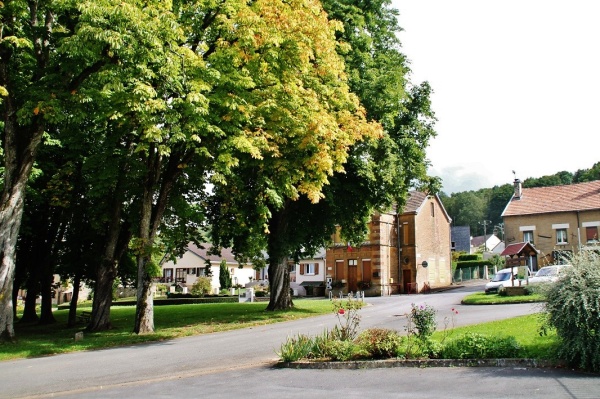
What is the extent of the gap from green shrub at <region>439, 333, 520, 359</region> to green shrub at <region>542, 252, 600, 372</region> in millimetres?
892

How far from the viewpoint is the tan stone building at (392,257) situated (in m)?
49.2

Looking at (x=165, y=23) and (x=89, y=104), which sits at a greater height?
(x=165, y=23)

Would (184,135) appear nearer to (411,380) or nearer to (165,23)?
(165,23)

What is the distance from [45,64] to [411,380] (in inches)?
612

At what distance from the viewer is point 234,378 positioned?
11.6 meters

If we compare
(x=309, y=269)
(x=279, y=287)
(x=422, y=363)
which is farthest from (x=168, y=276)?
(x=422, y=363)

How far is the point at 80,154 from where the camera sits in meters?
22.4


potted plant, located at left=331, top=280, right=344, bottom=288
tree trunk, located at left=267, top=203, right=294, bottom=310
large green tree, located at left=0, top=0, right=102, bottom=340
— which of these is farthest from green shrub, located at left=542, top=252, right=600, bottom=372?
potted plant, located at left=331, top=280, right=344, bottom=288

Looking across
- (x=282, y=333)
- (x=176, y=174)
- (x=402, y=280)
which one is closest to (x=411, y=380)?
(x=282, y=333)

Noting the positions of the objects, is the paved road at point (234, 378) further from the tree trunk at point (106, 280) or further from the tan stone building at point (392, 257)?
the tan stone building at point (392, 257)

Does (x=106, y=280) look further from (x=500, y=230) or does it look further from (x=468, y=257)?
(x=500, y=230)

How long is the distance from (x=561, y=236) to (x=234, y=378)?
1891 inches

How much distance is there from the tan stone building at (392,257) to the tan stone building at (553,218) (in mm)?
8842

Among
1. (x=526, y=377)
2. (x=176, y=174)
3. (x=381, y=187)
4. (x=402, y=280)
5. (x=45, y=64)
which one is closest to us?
(x=526, y=377)
